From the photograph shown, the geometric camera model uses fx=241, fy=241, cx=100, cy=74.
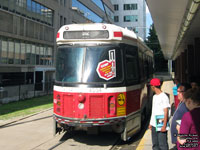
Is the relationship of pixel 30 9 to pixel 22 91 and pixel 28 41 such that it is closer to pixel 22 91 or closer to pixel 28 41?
pixel 28 41

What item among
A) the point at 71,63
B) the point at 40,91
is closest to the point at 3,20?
the point at 40,91

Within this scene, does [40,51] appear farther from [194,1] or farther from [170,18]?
[194,1]

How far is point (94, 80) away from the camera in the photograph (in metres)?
6.39

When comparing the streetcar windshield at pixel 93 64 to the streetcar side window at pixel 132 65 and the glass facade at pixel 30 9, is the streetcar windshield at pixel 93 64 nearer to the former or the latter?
the streetcar side window at pixel 132 65

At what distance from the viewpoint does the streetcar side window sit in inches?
269

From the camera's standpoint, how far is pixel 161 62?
6788 cm

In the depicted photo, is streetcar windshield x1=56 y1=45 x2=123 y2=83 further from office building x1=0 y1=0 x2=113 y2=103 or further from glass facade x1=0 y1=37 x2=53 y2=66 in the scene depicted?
glass facade x1=0 y1=37 x2=53 y2=66

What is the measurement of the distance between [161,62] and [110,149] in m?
63.9

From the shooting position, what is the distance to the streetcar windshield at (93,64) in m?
6.42

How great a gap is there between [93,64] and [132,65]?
1328 millimetres

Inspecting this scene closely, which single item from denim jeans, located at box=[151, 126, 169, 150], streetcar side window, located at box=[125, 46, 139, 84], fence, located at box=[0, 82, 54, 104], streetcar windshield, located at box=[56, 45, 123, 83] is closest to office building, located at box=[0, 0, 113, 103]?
fence, located at box=[0, 82, 54, 104]

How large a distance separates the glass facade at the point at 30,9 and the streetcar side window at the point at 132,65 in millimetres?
15667

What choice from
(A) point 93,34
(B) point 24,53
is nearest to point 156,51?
(B) point 24,53

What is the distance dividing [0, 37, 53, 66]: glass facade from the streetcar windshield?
14803mm
